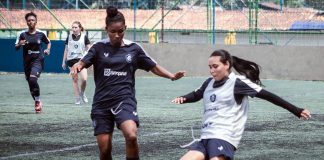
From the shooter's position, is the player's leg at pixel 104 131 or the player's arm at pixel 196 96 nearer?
the player's arm at pixel 196 96

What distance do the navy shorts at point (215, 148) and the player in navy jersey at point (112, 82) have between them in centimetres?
131

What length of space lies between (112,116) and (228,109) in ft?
5.54

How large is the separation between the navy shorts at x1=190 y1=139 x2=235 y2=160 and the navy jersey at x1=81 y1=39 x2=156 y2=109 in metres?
1.65

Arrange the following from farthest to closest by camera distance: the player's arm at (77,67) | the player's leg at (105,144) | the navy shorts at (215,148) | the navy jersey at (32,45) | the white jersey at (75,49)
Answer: the white jersey at (75,49) → the navy jersey at (32,45) → the player's arm at (77,67) → the player's leg at (105,144) → the navy shorts at (215,148)

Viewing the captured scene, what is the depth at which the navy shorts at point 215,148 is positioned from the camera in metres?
7.98

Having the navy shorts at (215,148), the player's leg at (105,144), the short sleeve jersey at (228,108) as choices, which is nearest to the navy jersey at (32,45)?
the player's leg at (105,144)

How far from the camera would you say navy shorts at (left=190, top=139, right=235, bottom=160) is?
7.98m

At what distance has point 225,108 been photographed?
27.1ft

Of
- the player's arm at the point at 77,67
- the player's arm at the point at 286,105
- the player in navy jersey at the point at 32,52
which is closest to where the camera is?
the player's arm at the point at 286,105

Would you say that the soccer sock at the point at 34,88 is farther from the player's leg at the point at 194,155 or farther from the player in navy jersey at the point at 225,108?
the player's leg at the point at 194,155

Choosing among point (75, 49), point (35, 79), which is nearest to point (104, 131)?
point (35, 79)

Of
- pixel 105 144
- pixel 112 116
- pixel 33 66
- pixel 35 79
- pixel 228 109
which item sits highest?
pixel 228 109

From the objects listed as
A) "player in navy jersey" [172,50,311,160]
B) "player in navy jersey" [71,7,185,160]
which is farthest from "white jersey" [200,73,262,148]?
"player in navy jersey" [71,7,185,160]

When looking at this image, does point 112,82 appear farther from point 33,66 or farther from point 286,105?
point 33,66
